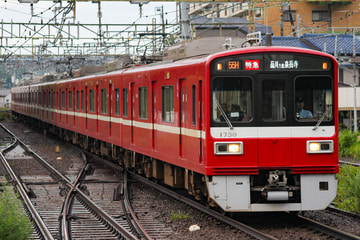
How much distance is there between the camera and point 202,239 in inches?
340

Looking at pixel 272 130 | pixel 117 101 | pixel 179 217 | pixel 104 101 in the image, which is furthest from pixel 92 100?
pixel 272 130

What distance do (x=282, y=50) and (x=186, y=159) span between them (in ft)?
7.87

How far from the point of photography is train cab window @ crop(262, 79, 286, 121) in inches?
363

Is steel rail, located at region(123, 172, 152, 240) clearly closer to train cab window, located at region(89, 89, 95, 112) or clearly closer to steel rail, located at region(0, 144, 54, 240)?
steel rail, located at region(0, 144, 54, 240)

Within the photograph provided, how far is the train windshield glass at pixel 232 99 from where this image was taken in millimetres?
9141

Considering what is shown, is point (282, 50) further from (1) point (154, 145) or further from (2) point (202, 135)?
(1) point (154, 145)

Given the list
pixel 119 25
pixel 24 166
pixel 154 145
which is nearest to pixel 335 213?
pixel 154 145

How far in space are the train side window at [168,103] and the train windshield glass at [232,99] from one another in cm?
211

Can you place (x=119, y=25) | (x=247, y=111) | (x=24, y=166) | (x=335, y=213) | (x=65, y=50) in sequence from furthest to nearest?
(x=65, y=50), (x=119, y=25), (x=24, y=166), (x=335, y=213), (x=247, y=111)

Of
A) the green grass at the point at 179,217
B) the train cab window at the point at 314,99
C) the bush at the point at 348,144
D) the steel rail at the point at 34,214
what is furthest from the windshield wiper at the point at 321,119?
the bush at the point at 348,144

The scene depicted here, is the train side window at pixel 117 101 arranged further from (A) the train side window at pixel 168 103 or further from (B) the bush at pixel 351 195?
(B) the bush at pixel 351 195

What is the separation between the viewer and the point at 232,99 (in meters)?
9.19

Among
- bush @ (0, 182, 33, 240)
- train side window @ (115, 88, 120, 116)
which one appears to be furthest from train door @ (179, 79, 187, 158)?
train side window @ (115, 88, 120, 116)

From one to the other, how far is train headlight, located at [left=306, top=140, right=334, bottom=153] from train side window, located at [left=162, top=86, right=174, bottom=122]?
9.45ft
